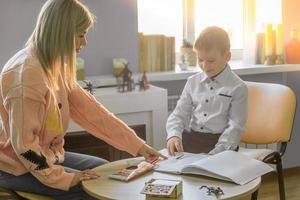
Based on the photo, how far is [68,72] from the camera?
6.63 feet

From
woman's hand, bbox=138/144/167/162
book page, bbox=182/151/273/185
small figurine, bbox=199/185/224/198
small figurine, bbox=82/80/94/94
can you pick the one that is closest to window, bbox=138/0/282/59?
small figurine, bbox=82/80/94/94

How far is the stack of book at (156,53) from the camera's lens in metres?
3.14

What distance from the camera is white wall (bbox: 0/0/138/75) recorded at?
2797mm

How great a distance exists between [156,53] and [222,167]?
145cm

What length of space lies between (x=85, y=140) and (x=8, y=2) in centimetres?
83

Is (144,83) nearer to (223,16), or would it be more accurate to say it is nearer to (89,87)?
(89,87)

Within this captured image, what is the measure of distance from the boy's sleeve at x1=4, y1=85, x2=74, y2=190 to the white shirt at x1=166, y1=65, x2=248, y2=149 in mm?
680

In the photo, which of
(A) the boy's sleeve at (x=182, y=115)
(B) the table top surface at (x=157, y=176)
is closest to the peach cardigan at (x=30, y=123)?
(B) the table top surface at (x=157, y=176)

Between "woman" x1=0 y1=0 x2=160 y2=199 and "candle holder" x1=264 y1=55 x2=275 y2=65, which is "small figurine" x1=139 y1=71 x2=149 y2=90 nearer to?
"woman" x1=0 y1=0 x2=160 y2=199

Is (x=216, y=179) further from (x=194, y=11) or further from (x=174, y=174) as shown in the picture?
(x=194, y=11)

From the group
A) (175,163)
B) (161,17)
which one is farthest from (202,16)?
(175,163)

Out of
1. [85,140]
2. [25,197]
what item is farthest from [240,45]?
[25,197]

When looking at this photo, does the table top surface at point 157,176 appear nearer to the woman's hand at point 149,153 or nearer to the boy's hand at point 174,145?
the woman's hand at point 149,153

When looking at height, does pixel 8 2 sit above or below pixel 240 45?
Result: above
